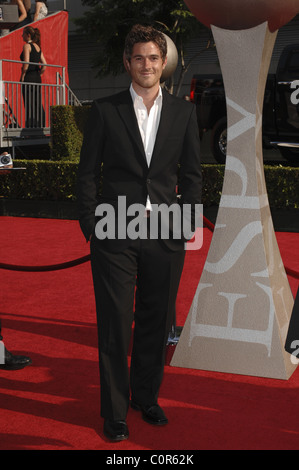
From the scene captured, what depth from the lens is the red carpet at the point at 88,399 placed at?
11.3 ft

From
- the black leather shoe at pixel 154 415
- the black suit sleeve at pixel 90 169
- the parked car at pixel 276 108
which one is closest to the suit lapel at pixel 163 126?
the black suit sleeve at pixel 90 169

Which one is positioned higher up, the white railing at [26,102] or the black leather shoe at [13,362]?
the white railing at [26,102]

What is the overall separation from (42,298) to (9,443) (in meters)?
3.01

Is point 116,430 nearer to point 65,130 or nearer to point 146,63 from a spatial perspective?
point 146,63

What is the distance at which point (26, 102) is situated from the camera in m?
14.3

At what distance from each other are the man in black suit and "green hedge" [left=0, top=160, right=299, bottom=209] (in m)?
7.13

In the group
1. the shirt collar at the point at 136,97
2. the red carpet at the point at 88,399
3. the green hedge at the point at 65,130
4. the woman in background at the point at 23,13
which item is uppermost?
the woman in background at the point at 23,13

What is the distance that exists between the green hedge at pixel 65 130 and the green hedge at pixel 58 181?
1.01m

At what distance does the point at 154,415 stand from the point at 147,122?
1.52m

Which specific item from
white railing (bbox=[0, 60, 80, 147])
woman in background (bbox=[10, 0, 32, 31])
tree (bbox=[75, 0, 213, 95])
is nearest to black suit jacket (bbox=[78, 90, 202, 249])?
white railing (bbox=[0, 60, 80, 147])

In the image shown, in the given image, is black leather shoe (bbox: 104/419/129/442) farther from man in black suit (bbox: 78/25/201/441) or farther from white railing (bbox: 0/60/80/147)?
white railing (bbox: 0/60/80/147)

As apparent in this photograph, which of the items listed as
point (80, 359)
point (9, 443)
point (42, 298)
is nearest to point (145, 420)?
Answer: point (9, 443)

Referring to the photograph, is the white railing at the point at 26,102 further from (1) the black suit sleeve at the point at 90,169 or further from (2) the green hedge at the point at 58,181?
(1) the black suit sleeve at the point at 90,169

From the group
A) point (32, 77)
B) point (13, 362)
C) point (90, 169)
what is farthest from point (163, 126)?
point (32, 77)
